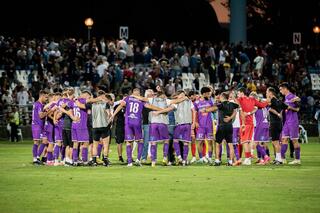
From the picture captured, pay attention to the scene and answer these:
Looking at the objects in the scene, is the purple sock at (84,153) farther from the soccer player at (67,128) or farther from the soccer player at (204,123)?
the soccer player at (204,123)

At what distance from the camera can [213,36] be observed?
258 feet

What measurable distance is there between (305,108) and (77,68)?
1181 cm

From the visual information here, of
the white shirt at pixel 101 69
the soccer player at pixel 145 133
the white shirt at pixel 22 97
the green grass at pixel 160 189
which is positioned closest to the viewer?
the green grass at pixel 160 189

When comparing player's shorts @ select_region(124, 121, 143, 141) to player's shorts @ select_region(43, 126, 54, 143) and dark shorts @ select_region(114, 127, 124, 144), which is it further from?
player's shorts @ select_region(43, 126, 54, 143)

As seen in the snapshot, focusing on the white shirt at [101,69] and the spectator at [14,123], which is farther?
the white shirt at [101,69]

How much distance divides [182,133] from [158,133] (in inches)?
43.4

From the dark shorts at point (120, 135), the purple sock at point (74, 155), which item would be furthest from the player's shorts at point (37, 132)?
the dark shorts at point (120, 135)

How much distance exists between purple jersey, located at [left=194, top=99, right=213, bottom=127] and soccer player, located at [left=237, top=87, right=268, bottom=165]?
3.13ft

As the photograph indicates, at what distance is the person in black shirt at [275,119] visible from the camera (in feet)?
95.4

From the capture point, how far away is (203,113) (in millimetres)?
30094

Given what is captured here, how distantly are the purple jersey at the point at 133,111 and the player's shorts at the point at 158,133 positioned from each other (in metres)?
0.48

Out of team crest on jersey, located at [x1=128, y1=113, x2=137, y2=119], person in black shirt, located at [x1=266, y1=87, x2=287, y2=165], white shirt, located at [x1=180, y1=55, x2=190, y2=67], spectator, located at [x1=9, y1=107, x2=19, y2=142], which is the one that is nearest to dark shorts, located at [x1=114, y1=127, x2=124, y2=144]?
team crest on jersey, located at [x1=128, y1=113, x2=137, y2=119]

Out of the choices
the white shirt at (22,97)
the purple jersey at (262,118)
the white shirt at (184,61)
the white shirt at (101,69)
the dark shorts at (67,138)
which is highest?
the white shirt at (184,61)

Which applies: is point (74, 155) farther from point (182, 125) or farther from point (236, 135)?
point (236, 135)
